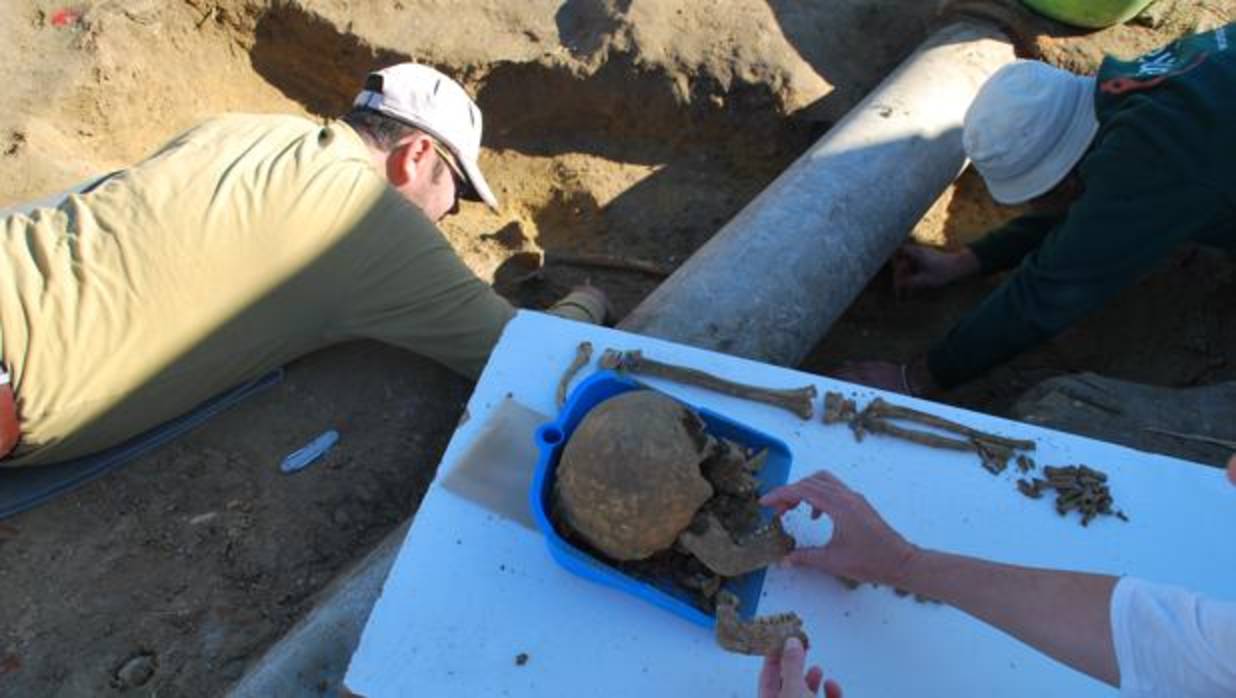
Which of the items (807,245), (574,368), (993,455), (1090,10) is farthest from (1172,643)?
(1090,10)

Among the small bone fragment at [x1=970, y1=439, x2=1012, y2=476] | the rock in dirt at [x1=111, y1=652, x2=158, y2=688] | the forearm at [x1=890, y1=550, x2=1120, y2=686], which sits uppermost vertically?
the forearm at [x1=890, y1=550, x2=1120, y2=686]

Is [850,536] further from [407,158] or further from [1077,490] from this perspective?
[407,158]

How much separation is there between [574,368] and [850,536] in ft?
2.14

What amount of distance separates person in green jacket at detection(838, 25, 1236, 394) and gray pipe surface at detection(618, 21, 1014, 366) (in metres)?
0.29

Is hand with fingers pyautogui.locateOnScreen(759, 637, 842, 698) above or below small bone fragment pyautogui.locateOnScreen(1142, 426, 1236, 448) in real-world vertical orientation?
above

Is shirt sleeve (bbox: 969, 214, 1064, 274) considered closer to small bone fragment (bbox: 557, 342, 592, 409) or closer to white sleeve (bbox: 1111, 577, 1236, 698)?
small bone fragment (bbox: 557, 342, 592, 409)

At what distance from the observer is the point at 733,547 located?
1.46 m

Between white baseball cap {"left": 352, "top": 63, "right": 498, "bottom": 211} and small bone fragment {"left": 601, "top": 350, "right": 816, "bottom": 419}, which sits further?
white baseball cap {"left": 352, "top": 63, "right": 498, "bottom": 211}

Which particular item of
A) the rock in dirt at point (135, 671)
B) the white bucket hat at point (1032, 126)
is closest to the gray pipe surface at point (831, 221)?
the white bucket hat at point (1032, 126)

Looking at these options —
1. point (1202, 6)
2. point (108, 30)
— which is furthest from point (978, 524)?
point (108, 30)

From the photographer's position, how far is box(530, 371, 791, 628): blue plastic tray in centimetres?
147

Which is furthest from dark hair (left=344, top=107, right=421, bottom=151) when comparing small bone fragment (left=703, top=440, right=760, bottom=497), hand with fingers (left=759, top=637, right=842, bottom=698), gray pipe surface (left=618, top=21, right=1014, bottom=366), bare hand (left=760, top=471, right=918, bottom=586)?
hand with fingers (left=759, top=637, right=842, bottom=698)

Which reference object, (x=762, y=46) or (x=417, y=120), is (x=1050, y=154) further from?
(x=417, y=120)

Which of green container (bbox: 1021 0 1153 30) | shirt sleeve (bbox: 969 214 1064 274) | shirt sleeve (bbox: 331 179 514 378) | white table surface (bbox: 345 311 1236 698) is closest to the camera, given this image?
white table surface (bbox: 345 311 1236 698)
